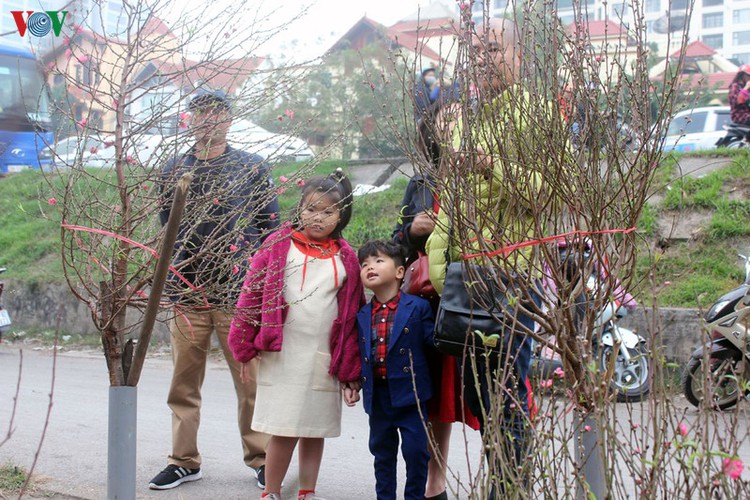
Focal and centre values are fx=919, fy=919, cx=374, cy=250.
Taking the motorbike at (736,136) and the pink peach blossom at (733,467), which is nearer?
the pink peach blossom at (733,467)

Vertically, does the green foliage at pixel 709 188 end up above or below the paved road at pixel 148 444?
above

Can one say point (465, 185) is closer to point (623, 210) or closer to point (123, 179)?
point (623, 210)

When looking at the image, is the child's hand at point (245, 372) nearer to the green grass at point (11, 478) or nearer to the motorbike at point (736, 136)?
the green grass at point (11, 478)

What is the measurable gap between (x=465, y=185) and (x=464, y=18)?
510 mm

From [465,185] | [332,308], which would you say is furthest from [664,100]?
[332,308]

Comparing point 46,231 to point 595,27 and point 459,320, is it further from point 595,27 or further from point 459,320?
point 595,27

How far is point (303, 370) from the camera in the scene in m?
4.15

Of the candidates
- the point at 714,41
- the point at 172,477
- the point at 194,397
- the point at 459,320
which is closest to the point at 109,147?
the point at 459,320

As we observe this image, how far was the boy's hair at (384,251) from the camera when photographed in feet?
13.6

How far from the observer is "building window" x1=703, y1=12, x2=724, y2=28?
281 ft

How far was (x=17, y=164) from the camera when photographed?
1995 cm

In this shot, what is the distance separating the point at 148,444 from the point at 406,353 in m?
2.55

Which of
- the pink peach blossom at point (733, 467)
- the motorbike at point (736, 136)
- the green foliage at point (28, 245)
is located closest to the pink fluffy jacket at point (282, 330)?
the pink peach blossom at point (733, 467)

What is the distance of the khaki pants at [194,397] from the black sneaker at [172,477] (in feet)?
0.10
